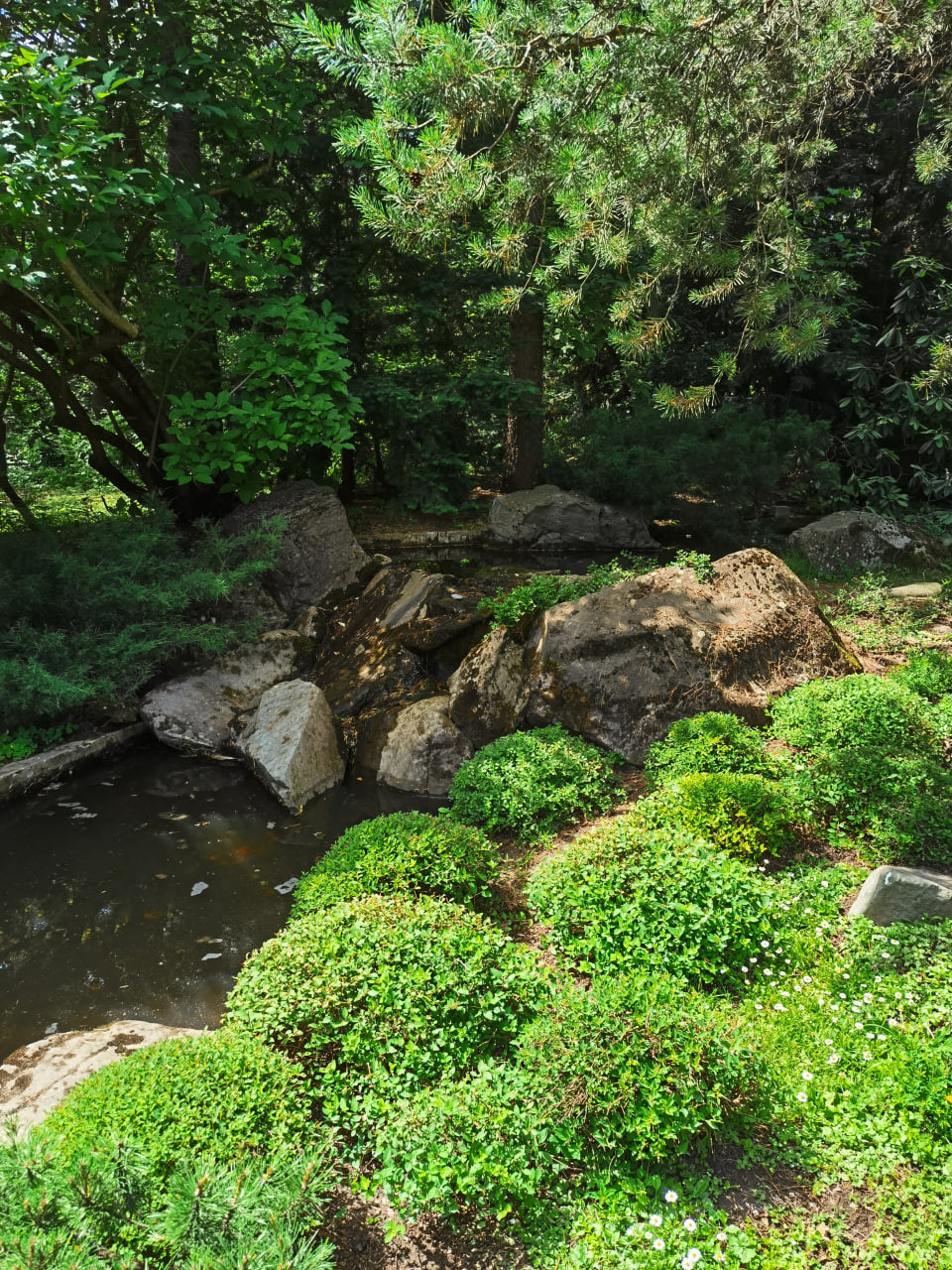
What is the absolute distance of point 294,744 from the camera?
6.37m

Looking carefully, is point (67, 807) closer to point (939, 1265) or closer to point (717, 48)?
point (939, 1265)

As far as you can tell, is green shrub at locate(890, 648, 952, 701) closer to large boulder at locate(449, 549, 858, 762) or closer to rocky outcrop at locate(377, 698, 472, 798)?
large boulder at locate(449, 549, 858, 762)

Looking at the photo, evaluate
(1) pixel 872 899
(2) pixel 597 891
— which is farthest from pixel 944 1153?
(2) pixel 597 891

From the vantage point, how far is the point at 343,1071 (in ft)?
10.2

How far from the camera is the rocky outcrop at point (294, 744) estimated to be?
6.24 m

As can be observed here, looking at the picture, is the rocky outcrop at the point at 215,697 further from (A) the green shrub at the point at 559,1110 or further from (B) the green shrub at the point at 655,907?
(A) the green shrub at the point at 559,1110

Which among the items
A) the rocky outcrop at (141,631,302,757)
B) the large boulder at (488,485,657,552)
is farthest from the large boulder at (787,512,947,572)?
the rocky outcrop at (141,631,302,757)

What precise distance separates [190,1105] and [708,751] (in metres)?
3.56

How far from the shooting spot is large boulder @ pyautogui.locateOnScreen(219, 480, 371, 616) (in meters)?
9.02

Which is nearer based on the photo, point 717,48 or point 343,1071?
point 343,1071

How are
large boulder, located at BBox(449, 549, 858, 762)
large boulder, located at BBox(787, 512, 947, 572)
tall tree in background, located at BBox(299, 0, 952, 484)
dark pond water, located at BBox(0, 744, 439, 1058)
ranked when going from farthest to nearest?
large boulder, located at BBox(787, 512, 947, 572), large boulder, located at BBox(449, 549, 858, 762), dark pond water, located at BBox(0, 744, 439, 1058), tall tree in background, located at BBox(299, 0, 952, 484)

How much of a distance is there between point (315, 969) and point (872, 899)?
265cm

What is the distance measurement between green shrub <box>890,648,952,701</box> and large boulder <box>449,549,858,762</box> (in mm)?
510

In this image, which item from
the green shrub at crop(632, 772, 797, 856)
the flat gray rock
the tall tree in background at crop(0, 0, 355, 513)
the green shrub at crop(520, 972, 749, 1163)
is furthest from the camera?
the tall tree in background at crop(0, 0, 355, 513)
